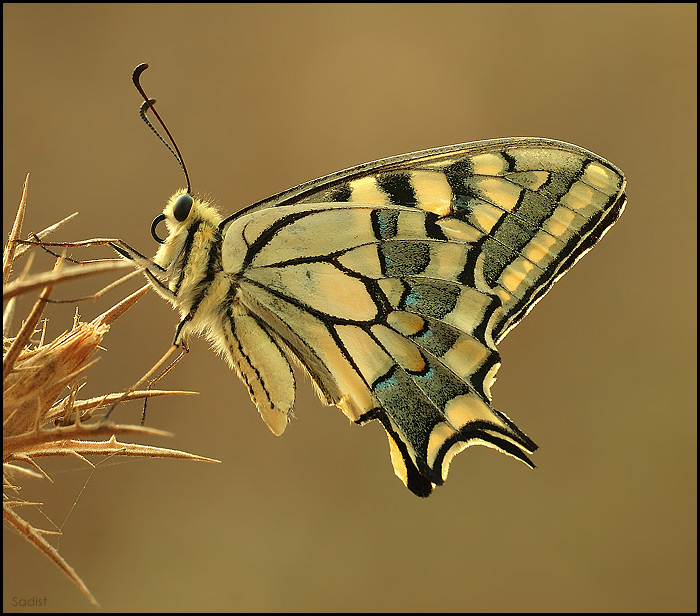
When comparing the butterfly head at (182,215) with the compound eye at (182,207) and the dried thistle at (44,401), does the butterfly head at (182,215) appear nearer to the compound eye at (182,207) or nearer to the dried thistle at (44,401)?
the compound eye at (182,207)

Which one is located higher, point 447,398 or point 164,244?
point 164,244

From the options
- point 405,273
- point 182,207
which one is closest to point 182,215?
point 182,207

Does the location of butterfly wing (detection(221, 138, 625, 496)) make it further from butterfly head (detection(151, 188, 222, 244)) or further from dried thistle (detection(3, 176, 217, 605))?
dried thistle (detection(3, 176, 217, 605))

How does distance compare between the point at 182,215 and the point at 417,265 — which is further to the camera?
the point at 417,265

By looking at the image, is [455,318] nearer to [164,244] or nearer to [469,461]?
[164,244]

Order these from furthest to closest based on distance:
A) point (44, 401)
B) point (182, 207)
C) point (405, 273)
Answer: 1. point (405, 273)
2. point (182, 207)
3. point (44, 401)

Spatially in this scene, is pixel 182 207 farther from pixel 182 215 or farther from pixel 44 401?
pixel 44 401

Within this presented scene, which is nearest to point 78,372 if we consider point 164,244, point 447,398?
point 164,244
